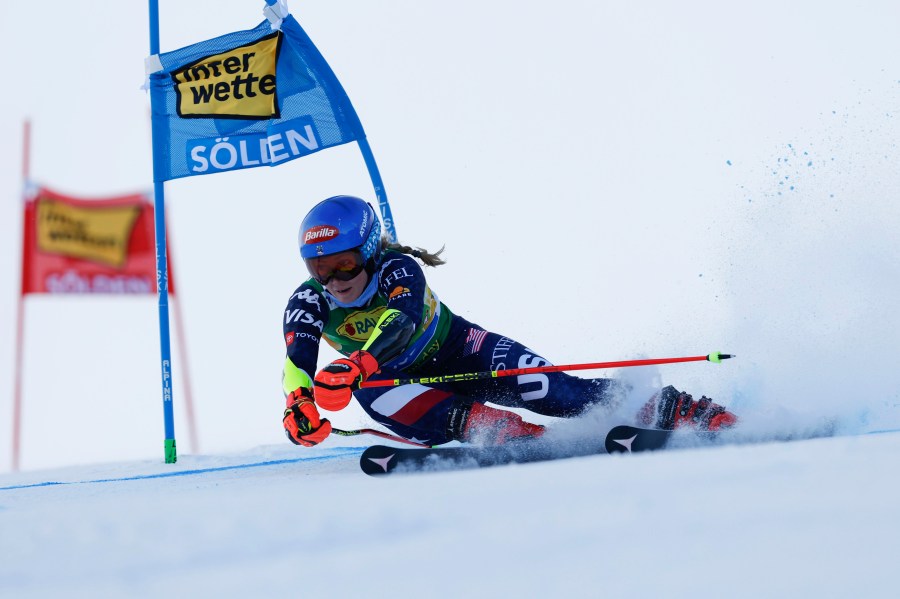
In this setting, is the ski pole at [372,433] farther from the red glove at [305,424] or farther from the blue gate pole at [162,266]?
the blue gate pole at [162,266]

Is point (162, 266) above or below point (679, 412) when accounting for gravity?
above

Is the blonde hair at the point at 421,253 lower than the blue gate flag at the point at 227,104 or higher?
lower

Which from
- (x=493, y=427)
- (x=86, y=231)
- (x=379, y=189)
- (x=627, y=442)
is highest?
(x=86, y=231)

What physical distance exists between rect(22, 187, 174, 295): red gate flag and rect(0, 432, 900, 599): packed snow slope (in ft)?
23.9

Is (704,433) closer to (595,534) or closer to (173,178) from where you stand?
(595,534)

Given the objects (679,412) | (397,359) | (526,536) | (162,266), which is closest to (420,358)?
(397,359)

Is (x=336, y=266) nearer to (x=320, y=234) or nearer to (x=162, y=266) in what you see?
(x=320, y=234)

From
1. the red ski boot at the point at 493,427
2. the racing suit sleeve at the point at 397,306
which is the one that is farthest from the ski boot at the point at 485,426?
the racing suit sleeve at the point at 397,306

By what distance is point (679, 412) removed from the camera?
11.7ft

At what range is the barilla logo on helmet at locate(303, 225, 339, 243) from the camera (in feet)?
12.3

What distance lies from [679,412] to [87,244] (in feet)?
25.2

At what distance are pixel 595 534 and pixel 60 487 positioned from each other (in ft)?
10.2

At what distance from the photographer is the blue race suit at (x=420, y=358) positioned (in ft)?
12.4

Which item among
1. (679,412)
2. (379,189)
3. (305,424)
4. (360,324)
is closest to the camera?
(305,424)
